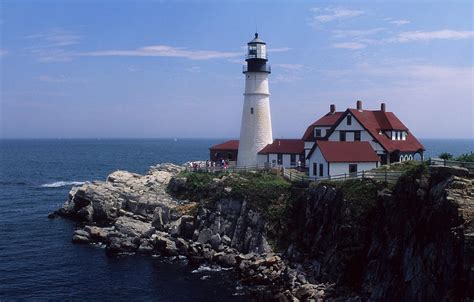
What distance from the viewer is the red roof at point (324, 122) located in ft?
154

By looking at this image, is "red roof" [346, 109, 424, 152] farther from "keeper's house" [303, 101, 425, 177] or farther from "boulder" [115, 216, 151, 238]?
"boulder" [115, 216, 151, 238]

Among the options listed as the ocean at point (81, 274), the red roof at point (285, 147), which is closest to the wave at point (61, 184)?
the ocean at point (81, 274)

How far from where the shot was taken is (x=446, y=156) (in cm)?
3322

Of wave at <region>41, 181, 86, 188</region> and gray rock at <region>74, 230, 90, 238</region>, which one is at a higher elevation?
wave at <region>41, 181, 86, 188</region>

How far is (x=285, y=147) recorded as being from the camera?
48719 millimetres

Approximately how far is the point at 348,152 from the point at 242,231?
10.1 metres

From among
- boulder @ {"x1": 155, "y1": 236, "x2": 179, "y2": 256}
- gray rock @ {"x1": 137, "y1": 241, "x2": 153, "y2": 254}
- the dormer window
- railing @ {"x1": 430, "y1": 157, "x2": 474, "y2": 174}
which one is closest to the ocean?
gray rock @ {"x1": 137, "y1": 241, "x2": 153, "y2": 254}

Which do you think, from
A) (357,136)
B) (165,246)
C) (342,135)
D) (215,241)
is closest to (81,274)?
(165,246)

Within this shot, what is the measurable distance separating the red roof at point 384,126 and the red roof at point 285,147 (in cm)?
700

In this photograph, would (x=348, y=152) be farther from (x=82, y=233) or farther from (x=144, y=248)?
(x=82, y=233)

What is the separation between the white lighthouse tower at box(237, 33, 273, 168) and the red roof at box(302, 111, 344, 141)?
3779 mm

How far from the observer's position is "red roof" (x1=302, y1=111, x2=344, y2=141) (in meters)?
46.9

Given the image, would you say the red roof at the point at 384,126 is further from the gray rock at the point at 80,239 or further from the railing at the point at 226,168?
the gray rock at the point at 80,239

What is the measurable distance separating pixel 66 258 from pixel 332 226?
18.5 metres
